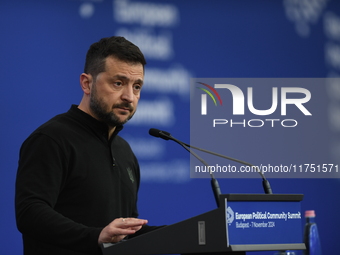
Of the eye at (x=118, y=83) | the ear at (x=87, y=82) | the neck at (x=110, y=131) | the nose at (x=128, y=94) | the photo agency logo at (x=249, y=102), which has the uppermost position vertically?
the photo agency logo at (x=249, y=102)

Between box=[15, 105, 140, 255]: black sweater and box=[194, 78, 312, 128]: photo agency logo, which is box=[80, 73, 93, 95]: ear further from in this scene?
box=[194, 78, 312, 128]: photo agency logo

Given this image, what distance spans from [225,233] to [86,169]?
24.9 inches

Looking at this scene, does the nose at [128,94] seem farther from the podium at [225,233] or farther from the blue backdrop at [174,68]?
the blue backdrop at [174,68]

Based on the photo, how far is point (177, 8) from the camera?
337 cm

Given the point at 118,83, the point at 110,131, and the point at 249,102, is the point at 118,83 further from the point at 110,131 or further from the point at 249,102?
the point at 249,102

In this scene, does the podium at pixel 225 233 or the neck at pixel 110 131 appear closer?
the podium at pixel 225 233

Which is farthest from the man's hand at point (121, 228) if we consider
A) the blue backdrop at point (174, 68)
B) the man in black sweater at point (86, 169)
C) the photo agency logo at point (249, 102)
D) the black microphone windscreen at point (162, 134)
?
the photo agency logo at point (249, 102)

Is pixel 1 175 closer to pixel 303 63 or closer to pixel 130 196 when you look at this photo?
pixel 130 196

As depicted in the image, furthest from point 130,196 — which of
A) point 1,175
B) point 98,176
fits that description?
point 1,175

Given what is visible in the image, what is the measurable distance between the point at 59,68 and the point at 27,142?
1.61 metres

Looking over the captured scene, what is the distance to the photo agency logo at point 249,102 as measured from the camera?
3359 millimetres

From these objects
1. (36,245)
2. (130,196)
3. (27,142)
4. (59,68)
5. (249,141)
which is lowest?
A: (36,245)

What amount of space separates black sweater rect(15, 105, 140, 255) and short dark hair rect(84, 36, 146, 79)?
184 millimetres

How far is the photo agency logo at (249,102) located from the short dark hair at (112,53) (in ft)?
4.98
